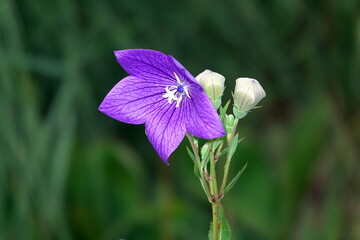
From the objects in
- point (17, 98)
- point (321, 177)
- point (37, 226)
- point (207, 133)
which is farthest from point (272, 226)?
point (207, 133)

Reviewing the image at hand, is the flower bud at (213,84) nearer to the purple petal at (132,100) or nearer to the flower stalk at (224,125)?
the flower stalk at (224,125)

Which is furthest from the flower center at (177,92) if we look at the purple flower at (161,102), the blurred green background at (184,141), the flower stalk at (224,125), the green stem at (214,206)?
the blurred green background at (184,141)

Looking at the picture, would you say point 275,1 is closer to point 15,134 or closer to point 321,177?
point 321,177

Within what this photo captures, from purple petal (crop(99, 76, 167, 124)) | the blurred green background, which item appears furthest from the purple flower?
the blurred green background

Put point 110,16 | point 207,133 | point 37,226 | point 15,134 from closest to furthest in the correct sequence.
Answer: point 207,133 → point 15,134 → point 37,226 → point 110,16

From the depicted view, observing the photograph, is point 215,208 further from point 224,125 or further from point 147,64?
point 147,64

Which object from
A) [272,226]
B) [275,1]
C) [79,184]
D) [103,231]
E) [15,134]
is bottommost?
[272,226]
